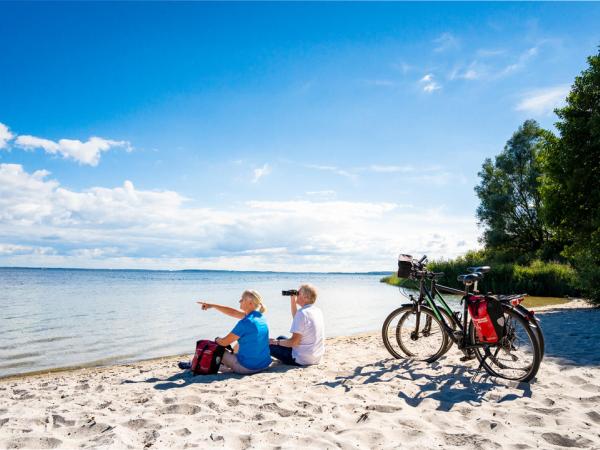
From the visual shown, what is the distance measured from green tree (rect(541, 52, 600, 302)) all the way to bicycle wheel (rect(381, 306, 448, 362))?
1174 cm

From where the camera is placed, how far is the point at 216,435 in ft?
13.4

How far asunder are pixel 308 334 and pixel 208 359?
1.68m

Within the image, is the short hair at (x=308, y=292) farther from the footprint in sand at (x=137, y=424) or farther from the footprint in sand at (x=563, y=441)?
the footprint in sand at (x=563, y=441)

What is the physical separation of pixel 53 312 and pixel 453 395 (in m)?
19.8

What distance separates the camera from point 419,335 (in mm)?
7277

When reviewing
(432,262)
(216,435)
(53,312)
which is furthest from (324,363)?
(432,262)

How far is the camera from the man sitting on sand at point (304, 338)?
712 centimetres

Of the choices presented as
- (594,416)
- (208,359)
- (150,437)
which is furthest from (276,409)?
(594,416)

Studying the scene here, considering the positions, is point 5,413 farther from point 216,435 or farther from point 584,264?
point 584,264

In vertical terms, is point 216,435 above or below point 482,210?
below

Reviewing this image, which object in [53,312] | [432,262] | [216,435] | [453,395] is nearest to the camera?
[216,435]

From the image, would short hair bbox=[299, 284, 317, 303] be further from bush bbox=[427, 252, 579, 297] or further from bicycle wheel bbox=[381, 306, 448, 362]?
bush bbox=[427, 252, 579, 297]

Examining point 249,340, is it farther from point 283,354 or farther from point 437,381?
point 437,381

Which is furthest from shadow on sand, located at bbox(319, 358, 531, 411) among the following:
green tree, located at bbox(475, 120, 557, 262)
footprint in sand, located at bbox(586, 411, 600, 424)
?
green tree, located at bbox(475, 120, 557, 262)
